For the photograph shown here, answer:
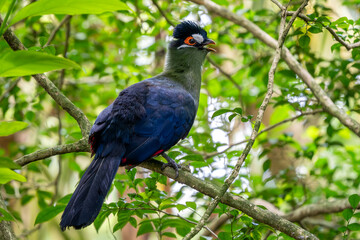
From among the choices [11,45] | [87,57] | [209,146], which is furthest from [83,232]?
[11,45]

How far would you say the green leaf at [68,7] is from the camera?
1244mm

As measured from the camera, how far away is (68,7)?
126cm

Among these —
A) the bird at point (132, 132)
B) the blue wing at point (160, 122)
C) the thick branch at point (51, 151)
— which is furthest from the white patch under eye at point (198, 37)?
the thick branch at point (51, 151)

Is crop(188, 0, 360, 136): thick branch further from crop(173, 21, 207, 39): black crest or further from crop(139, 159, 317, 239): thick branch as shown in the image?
crop(139, 159, 317, 239): thick branch

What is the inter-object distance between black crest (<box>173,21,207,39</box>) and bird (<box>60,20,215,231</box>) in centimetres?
39

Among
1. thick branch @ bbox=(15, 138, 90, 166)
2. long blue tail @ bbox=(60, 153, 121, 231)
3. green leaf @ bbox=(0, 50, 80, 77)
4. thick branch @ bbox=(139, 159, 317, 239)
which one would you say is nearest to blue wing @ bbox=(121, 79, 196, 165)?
long blue tail @ bbox=(60, 153, 121, 231)

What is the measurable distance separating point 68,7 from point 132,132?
1.26 m

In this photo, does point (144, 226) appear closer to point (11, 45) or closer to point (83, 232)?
point (11, 45)

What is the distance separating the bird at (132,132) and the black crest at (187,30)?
386mm

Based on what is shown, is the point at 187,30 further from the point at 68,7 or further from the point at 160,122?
the point at 68,7

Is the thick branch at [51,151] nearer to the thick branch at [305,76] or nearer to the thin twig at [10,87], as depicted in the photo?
the thin twig at [10,87]

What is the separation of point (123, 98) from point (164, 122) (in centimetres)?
29

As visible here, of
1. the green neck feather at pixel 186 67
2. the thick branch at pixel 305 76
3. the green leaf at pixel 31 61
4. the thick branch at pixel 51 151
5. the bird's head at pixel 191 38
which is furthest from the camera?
the bird's head at pixel 191 38

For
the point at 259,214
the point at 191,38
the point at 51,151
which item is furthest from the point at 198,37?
the point at 259,214
